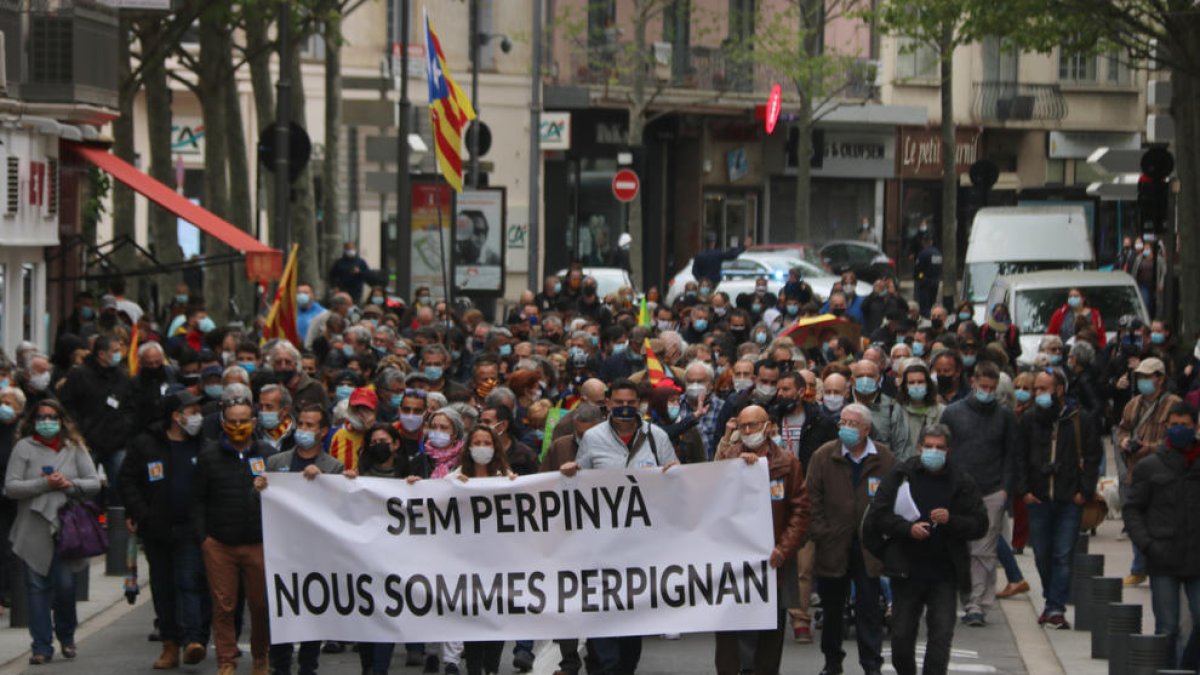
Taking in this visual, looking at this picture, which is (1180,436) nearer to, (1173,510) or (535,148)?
(1173,510)

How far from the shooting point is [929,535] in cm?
1239

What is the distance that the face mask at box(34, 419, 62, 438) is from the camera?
13914 millimetres

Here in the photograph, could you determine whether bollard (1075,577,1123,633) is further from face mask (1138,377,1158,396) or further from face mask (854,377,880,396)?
face mask (1138,377,1158,396)

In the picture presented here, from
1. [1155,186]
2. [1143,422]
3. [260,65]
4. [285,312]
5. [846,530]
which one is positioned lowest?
[846,530]

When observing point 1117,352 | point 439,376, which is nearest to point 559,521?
point 439,376

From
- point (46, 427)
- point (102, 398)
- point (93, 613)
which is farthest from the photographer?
point (102, 398)

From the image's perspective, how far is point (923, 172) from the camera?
60.8 m

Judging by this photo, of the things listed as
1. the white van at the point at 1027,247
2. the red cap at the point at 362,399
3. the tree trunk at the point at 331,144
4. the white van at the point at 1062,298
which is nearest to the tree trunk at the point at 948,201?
the white van at the point at 1027,247

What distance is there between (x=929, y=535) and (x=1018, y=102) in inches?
1955

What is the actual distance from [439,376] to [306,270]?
18.8 meters

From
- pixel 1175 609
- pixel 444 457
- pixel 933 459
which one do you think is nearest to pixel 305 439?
pixel 444 457

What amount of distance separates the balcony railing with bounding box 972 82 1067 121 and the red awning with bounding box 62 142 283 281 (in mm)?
36975

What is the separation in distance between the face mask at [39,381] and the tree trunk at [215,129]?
15.5 meters

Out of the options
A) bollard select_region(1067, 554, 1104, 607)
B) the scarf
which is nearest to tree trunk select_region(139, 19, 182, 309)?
bollard select_region(1067, 554, 1104, 607)
